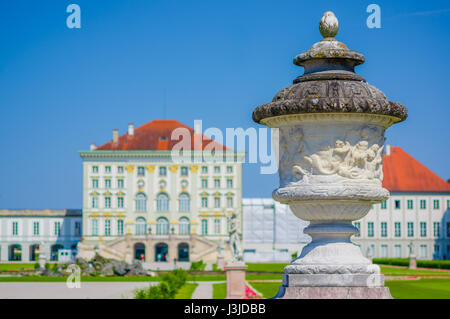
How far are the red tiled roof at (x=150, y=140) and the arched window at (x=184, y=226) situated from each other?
8.43 m

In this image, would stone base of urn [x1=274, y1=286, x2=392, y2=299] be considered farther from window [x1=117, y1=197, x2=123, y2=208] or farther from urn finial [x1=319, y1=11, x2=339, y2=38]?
window [x1=117, y1=197, x2=123, y2=208]

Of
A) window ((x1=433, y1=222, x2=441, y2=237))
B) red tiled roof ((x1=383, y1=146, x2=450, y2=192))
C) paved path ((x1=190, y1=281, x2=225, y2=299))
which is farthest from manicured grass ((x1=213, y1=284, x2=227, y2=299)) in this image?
window ((x1=433, y1=222, x2=441, y2=237))

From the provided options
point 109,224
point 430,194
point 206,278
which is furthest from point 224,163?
point 206,278

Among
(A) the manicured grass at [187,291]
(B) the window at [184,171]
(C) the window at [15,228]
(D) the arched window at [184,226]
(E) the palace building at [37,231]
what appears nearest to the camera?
(A) the manicured grass at [187,291]

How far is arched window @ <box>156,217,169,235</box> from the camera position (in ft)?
284

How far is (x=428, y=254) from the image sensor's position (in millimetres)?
84562

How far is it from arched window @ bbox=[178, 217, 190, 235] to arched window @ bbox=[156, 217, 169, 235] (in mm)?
1502

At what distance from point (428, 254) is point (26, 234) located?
46.2 metres

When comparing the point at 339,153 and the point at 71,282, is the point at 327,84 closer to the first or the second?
the point at 339,153

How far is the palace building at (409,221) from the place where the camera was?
279 feet

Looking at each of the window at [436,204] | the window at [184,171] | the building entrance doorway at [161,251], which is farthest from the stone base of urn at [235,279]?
the window at [436,204]

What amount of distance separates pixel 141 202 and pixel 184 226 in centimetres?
573

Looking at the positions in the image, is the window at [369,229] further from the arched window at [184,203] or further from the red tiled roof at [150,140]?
the arched window at [184,203]
